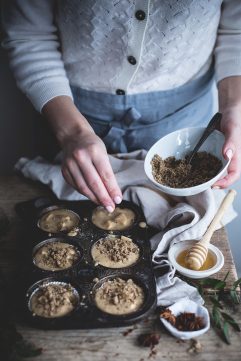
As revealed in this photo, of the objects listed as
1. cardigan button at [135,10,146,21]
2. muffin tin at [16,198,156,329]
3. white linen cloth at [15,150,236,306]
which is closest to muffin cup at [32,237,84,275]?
muffin tin at [16,198,156,329]

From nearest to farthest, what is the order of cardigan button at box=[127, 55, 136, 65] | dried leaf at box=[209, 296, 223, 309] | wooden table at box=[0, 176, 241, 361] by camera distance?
wooden table at box=[0, 176, 241, 361] < dried leaf at box=[209, 296, 223, 309] < cardigan button at box=[127, 55, 136, 65]

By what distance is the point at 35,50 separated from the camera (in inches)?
→ 59.5

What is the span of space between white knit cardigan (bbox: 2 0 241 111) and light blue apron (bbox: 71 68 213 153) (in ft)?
0.11

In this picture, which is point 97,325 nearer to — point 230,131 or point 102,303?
point 102,303

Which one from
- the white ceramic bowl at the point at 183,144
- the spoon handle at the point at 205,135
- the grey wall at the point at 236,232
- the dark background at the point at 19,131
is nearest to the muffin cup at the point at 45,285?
the white ceramic bowl at the point at 183,144

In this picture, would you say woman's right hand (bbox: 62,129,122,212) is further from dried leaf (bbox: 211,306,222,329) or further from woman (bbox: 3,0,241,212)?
dried leaf (bbox: 211,306,222,329)

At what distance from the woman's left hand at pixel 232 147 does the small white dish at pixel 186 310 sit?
368mm

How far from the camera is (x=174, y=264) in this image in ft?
4.07

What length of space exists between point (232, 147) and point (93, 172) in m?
0.41

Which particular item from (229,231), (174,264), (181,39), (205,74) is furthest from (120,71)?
(229,231)

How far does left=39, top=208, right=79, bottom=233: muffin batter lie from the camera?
1.39m

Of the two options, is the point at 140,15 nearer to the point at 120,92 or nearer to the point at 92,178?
the point at 120,92

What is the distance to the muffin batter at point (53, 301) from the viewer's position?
1.09 meters

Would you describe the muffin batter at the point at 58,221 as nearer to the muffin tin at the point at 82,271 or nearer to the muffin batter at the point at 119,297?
the muffin tin at the point at 82,271
